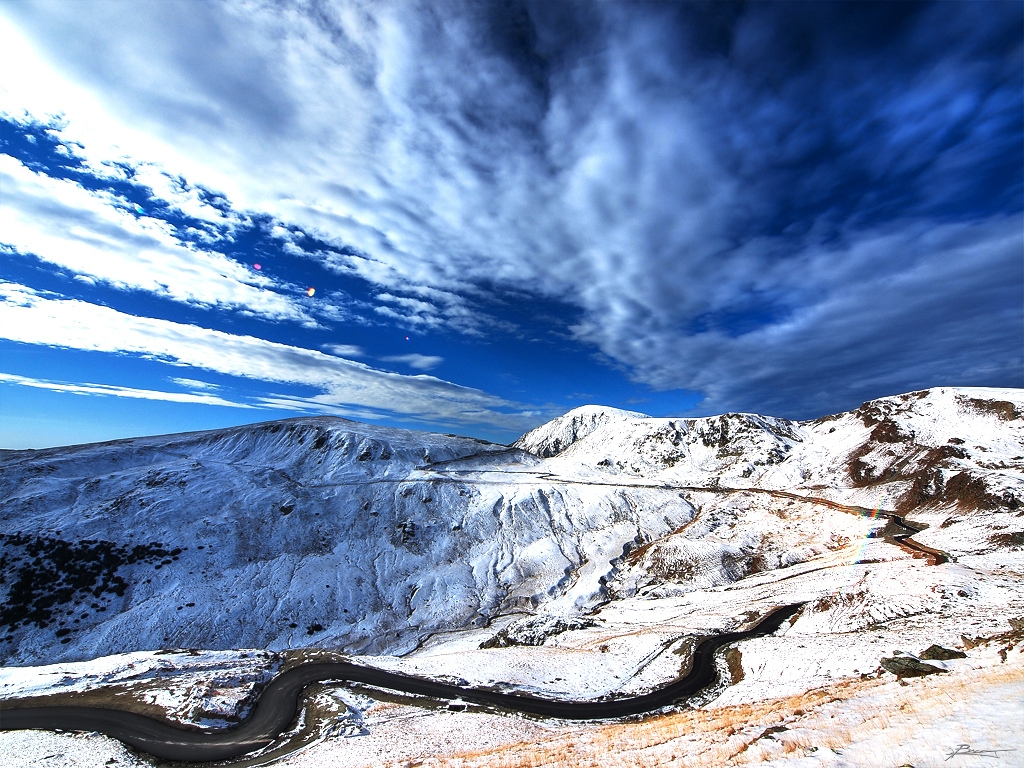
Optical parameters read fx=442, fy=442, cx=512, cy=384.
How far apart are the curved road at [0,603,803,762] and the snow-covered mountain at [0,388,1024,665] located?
1030 inches

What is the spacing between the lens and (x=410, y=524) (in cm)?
9175

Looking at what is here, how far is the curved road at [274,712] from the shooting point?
28156mm

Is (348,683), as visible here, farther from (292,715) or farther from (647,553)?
(647,553)

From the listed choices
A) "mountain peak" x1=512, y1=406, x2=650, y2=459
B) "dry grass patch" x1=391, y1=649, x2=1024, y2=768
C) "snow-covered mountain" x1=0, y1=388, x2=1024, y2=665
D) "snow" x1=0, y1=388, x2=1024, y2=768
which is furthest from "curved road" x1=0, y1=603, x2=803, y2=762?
"mountain peak" x1=512, y1=406, x2=650, y2=459

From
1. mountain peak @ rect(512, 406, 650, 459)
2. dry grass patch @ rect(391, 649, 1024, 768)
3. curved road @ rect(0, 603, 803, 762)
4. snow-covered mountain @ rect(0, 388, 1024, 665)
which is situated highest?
mountain peak @ rect(512, 406, 650, 459)

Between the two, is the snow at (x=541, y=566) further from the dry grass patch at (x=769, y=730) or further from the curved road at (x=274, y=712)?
the curved road at (x=274, y=712)

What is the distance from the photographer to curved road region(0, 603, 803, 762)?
28.2m

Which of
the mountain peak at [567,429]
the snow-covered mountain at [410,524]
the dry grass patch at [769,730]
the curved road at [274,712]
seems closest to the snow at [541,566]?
the dry grass patch at [769,730]

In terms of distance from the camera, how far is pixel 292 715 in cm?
3216

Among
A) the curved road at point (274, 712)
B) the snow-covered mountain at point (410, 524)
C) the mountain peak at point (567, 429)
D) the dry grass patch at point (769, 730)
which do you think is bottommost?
the curved road at point (274, 712)

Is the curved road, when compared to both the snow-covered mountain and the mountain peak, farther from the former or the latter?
the mountain peak

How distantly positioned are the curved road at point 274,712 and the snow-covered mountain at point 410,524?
26.2m

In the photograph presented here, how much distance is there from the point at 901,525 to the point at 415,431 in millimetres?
131841

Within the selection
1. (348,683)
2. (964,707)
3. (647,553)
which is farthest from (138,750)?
(647,553)
